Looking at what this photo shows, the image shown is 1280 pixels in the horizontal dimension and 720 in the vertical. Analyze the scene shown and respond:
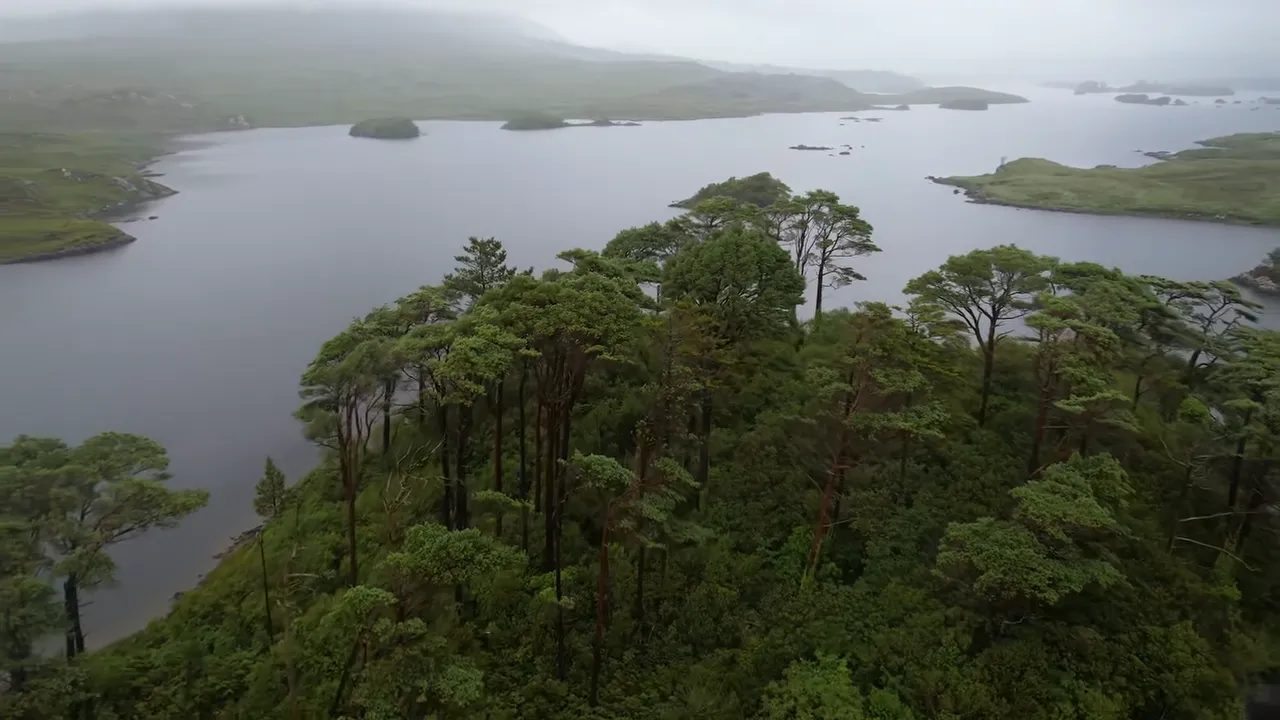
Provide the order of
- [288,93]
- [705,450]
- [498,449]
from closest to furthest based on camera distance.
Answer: [498,449], [705,450], [288,93]

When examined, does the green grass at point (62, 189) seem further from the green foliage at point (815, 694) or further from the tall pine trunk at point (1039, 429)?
the tall pine trunk at point (1039, 429)

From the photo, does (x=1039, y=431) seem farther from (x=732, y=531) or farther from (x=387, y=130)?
(x=387, y=130)

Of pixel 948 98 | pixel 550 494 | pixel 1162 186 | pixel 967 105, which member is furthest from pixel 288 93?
pixel 550 494

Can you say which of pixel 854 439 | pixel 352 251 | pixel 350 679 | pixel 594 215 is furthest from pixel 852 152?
pixel 350 679

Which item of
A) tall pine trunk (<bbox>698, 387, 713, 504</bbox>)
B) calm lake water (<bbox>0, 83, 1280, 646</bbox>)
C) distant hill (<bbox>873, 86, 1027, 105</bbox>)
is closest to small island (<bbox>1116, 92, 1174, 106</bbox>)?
distant hill (<bbox>873, 86, 1027, 105</bbox>)

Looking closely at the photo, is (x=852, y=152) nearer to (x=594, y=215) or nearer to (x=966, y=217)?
(x=966, y=217)
